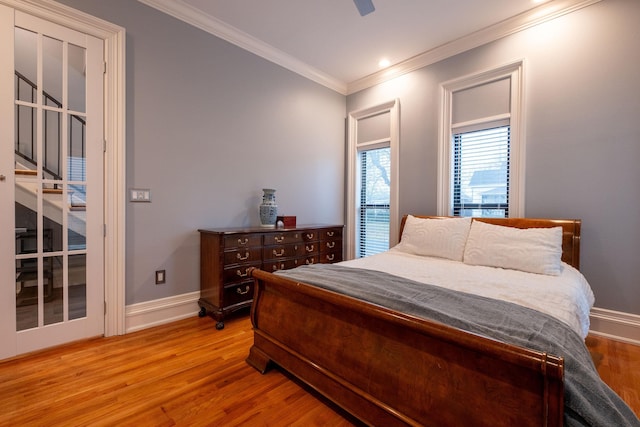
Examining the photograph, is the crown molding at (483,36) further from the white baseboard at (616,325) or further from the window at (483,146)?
the white baseboard at (616,325)

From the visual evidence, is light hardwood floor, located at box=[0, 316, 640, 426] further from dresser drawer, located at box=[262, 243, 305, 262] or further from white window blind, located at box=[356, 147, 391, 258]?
white window blind, located at box=[356, 147, 391, 258]

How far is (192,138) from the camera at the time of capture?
2.73 metres

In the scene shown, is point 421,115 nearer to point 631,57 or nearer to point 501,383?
point 631,57

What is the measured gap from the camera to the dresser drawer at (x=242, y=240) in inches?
100

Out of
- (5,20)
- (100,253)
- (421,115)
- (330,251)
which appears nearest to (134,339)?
(100,253)

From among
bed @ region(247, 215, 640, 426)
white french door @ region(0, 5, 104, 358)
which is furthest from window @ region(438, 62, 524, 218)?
white french door @ region(0, 5, 104, 358)

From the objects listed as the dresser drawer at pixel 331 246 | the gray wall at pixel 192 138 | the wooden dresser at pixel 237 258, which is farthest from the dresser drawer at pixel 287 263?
the gray wall at pixel 192 138

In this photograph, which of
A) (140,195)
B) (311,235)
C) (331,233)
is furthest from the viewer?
(331,233)

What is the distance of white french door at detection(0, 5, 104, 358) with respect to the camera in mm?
1923

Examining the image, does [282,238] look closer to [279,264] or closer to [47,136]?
[279,264]

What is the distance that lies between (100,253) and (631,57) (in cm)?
449

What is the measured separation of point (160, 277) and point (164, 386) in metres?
1.13

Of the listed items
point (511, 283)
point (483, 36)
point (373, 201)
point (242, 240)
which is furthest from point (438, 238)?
point (483, 36)

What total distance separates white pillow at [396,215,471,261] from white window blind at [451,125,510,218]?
18.6 inches
